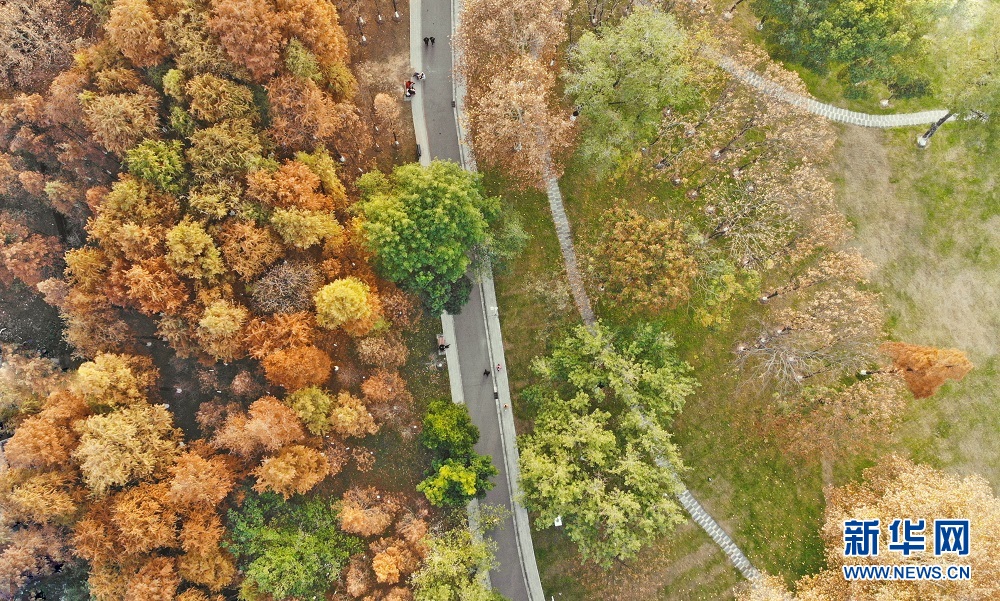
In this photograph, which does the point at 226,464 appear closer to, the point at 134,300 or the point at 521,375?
the point at 134,300

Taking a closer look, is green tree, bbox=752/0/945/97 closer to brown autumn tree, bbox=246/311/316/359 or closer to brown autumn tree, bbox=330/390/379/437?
brown autumn tree, bbox=246/311/316/359

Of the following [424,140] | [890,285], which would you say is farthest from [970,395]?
[424,140]

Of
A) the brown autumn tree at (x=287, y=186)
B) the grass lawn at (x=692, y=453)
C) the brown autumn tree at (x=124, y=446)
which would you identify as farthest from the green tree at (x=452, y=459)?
the brown autumn tree at (x=124, y=446)

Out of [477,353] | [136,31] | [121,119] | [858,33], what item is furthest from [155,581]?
[858,33]

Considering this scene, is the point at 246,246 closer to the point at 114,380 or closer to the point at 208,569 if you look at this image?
the point at 114,380

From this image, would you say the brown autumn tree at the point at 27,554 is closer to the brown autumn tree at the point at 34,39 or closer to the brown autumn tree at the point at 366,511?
the brown autumn tree at the point at 366,511

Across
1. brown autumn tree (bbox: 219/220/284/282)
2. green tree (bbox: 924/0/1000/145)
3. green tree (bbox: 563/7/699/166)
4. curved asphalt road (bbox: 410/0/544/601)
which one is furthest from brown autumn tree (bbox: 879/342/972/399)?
brown autumn tree (bbox: 219/220/284/282)
